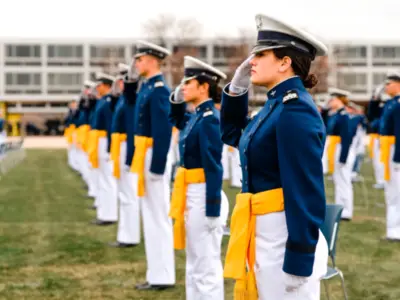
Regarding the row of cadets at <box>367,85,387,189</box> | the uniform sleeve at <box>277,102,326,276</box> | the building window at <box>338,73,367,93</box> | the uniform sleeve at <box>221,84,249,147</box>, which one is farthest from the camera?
the building window at <box>338,73,367,93</box>

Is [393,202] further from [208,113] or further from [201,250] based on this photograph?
[208,113]

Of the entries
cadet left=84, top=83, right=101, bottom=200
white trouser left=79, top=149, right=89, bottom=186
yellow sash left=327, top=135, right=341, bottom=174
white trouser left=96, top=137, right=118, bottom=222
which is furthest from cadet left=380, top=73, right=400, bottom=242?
white trouser left=79, top=149, right=89, bottom=186

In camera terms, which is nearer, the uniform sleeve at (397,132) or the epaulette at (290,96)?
the epaulette at (290,96)

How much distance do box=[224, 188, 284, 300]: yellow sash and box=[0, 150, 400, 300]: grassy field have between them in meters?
3.50

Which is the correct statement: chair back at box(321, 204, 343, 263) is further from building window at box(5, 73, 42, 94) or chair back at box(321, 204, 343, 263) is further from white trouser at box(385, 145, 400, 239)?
building window at box(5, 73, 42, 94)

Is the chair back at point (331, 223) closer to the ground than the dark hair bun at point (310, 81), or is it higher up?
closer to the ground

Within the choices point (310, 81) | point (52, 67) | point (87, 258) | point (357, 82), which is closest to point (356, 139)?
point (87, 258)

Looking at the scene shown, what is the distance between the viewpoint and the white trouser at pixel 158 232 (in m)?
7.55

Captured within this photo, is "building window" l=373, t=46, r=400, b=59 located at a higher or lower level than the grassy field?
higher

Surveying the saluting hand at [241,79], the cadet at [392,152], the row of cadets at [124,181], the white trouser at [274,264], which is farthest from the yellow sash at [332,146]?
the white trouser at [274,264]

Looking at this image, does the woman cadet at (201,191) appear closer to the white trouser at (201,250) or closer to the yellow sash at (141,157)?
the white trouser at (201,250)

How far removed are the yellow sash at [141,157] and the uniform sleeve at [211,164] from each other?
1.58 meters

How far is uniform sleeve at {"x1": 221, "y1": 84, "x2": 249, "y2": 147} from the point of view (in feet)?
13.6

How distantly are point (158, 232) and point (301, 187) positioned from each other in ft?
13.9
